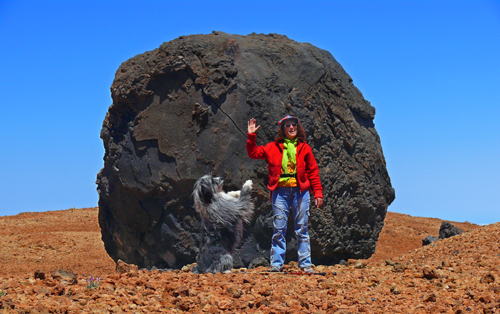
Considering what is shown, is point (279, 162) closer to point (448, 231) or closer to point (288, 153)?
point (288, 153)

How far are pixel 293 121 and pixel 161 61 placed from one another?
2453 mm

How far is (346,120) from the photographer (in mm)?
8883

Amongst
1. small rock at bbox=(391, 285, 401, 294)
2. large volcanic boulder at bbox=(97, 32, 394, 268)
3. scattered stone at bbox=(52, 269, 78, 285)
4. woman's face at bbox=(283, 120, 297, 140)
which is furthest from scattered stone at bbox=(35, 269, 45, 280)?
small rock at bbox=(391, 285, 401, 294)

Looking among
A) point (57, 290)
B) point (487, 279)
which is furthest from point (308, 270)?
point (57, 290)

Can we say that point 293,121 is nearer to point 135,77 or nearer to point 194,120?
point 194,120

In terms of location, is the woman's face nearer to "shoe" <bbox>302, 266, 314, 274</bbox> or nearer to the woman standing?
the woman standing

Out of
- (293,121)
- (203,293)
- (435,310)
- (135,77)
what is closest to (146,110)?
(135,77)

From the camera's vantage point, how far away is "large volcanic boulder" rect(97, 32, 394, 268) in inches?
314

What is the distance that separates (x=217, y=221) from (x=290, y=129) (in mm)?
1677

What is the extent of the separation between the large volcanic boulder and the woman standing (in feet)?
1.81

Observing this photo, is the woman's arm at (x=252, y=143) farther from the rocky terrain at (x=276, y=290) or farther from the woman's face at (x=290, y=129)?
the rocky terrain at (x=276, y=290)

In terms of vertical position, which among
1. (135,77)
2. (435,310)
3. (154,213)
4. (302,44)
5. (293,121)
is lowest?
(435,310)

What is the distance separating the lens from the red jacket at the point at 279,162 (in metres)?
7.30

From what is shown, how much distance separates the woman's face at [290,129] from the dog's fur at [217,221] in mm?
987
